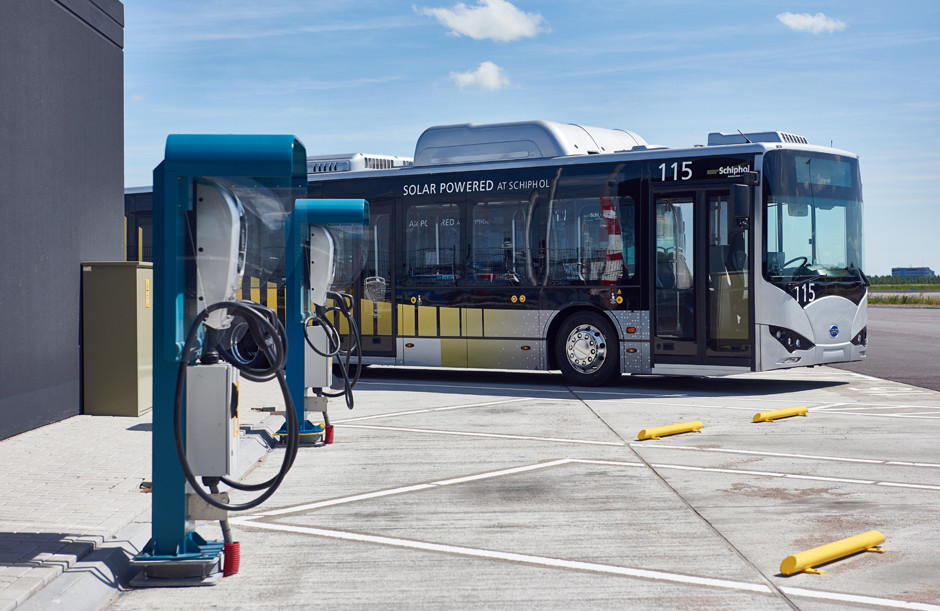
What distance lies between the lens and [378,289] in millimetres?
15922

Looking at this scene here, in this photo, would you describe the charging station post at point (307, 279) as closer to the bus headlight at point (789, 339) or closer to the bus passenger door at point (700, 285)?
the bus passenger door at point (700, 285)

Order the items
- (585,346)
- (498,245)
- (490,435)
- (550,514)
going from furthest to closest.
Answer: (498,245) → (585,346) → (490,435) → (550,514)

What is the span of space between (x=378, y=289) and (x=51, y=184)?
659 cm

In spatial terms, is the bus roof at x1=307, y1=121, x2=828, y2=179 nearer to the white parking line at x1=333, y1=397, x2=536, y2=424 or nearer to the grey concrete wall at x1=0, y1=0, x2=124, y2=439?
the white parking line at x1=333, y1=397, x2=536, y2=424

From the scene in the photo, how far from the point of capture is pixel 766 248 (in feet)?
43.2

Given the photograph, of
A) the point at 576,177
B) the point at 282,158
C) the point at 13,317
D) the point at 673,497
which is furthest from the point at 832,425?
the point at 13,317

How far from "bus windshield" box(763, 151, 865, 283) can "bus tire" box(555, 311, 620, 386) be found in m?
2.43

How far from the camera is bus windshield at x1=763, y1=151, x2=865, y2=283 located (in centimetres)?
1319

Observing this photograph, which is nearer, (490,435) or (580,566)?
(580,566)

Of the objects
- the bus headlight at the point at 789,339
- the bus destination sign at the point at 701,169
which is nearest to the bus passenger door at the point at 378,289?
the bus destination sign at the point at 701,169

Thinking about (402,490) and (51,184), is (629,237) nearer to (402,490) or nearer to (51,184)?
(402,490)

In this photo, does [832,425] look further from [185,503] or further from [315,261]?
[185,503]

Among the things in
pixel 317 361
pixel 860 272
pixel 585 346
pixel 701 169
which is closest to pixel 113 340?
pixel 317 361

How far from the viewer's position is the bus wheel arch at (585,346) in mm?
14266
